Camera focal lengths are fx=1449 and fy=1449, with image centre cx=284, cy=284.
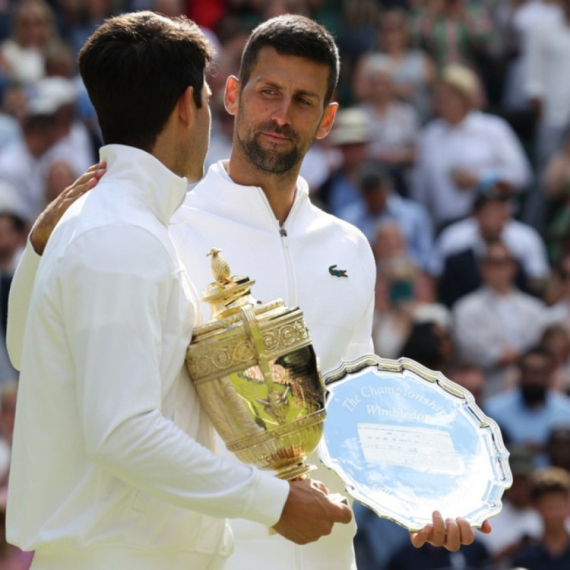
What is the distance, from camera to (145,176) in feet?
10.8

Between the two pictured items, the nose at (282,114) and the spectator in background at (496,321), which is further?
the spectator in background at (496,321)

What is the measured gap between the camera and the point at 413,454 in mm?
3758


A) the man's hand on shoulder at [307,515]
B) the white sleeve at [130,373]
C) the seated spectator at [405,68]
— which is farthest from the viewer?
the seated spectator at [405,68]

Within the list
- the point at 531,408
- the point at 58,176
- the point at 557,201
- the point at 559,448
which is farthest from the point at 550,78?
the point at 559,448

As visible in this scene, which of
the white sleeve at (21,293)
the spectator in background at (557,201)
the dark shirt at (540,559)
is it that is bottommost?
the spectator in background at (557,201)

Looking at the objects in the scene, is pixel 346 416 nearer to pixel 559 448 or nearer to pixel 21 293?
pixel 21 293

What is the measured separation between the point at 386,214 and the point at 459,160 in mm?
1144

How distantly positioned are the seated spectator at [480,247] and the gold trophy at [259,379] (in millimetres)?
6214

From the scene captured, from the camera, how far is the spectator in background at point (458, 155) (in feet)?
34.4

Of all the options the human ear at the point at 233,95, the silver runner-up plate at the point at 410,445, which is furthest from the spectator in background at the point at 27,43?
the silver runner-up plate at the point at 410,445

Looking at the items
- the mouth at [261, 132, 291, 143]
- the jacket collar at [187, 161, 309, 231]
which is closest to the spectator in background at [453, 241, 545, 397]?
the jacket collar at [187, 161, 309, 231]

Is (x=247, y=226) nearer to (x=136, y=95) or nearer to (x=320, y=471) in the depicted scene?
(x=320, y=471)

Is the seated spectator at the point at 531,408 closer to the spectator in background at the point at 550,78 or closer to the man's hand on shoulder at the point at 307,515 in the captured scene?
the spectator in background at the point at 550,78

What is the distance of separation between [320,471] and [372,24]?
821 centimetres
